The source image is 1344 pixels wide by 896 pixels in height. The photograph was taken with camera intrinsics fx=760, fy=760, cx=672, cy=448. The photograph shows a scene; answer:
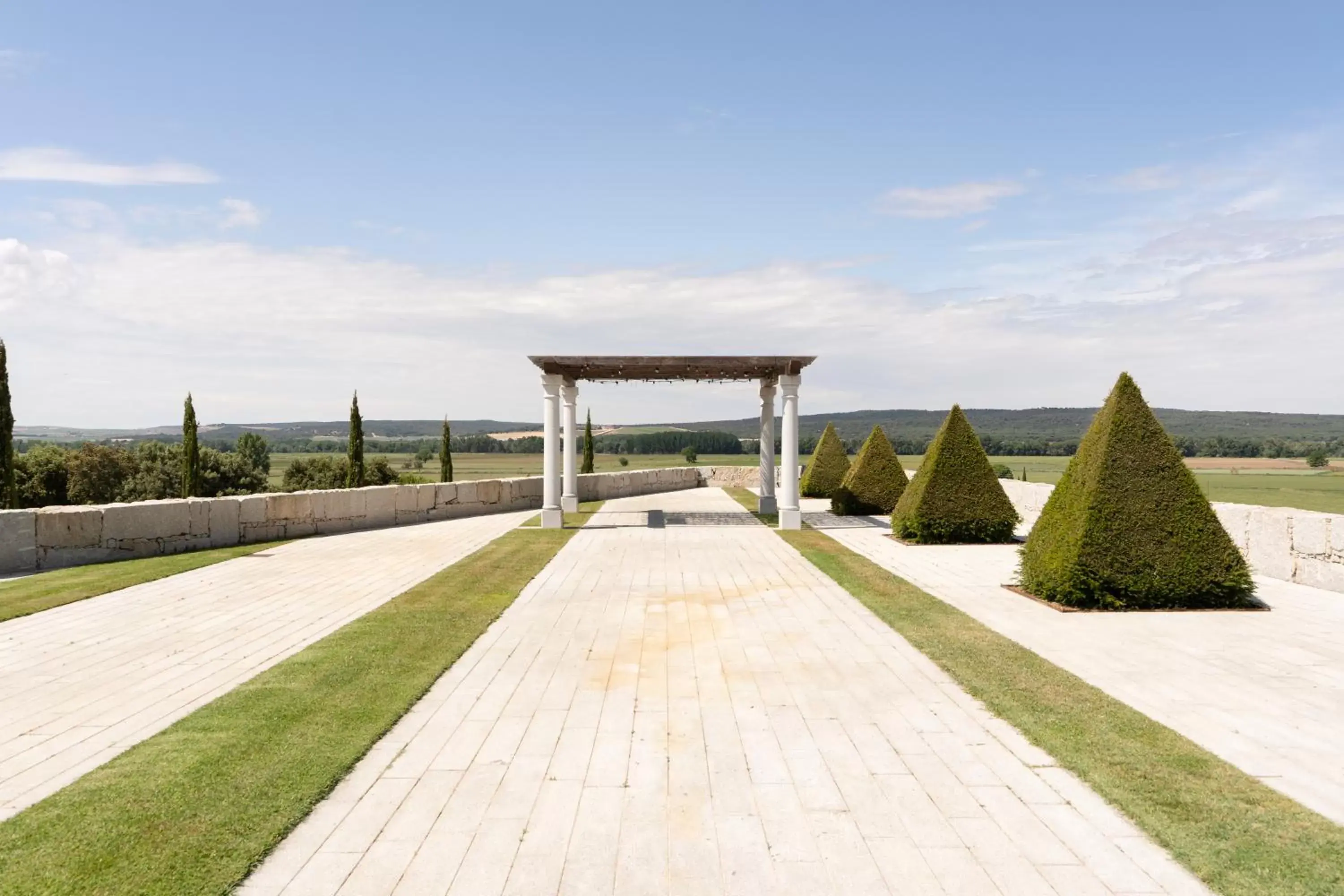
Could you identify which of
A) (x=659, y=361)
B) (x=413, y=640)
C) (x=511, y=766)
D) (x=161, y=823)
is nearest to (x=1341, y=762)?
(x=511, y=766)

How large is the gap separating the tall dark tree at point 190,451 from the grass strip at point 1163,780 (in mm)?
28443

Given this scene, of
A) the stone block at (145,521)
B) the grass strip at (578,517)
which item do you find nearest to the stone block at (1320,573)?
the grass strip at (578,517)

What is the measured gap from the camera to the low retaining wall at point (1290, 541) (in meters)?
11.6

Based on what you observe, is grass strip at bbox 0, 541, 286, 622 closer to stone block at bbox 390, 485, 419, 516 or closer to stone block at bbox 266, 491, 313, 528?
stone block at bbox 266, 491, 313, 528

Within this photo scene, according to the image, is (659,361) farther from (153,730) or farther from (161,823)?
(161,823)

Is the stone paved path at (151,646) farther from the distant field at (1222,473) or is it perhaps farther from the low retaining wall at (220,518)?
the distant field at (1222,473)

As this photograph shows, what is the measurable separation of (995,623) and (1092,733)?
3.86m

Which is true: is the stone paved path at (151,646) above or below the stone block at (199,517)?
below

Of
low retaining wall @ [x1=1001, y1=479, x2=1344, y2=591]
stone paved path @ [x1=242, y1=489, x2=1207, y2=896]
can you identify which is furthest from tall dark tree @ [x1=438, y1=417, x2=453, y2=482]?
low retaining wall @ [x1=1001, y1=479, x2=1344, y2=591]

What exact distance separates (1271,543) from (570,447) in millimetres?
17325

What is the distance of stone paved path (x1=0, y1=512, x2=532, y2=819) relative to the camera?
17.9 feet

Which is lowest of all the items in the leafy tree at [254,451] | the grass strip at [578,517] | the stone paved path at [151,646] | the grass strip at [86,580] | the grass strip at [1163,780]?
the grass strip at [578,517]

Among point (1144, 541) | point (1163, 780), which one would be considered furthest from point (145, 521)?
point (1144, 541)

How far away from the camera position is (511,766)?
508 centimetres
